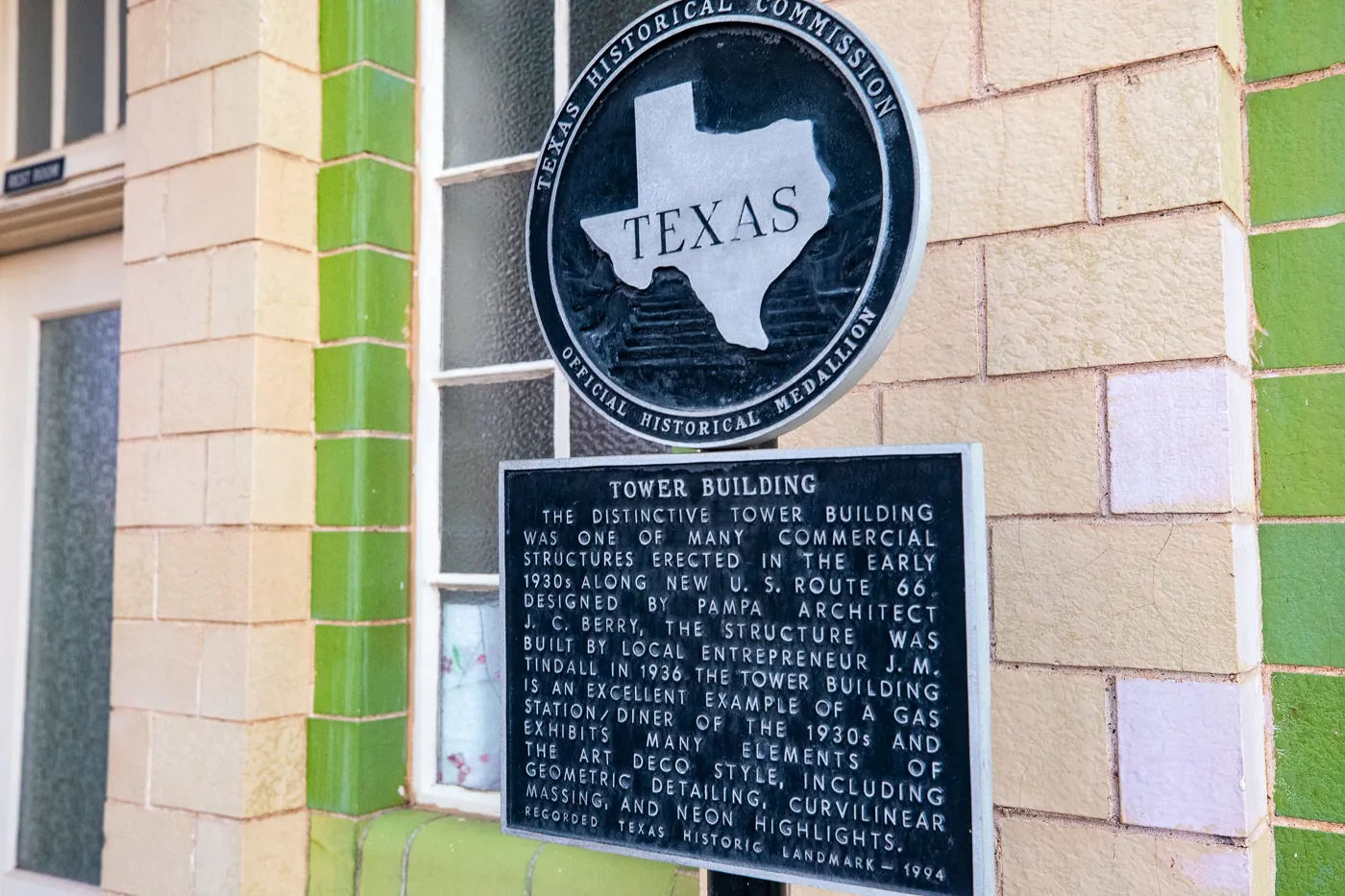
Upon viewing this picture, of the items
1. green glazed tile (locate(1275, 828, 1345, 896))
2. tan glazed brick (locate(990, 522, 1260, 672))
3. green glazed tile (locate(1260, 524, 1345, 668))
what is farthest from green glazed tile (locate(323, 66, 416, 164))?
green glazed tile (locate(1275, 828, 1345, 896))

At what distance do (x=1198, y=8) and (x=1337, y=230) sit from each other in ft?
1.55

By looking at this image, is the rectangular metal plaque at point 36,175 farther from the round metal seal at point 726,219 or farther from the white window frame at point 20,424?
the round metal seal at point 726,219

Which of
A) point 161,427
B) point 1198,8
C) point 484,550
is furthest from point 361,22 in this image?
point 1198,8

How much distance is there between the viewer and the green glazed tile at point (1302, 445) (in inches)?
74.1

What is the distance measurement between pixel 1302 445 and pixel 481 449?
78.6 inches

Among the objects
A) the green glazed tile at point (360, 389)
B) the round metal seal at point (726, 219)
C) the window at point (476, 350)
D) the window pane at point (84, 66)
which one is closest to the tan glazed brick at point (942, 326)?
the round metal seal at point (726, 219)

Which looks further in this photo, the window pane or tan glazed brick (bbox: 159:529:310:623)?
the window pane

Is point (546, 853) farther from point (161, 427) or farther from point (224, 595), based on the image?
point (161, 427)

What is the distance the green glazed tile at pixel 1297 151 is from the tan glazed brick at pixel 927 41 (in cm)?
54

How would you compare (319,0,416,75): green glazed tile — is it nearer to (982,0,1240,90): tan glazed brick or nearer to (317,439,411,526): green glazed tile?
(317,439,411,526): green glazed tile

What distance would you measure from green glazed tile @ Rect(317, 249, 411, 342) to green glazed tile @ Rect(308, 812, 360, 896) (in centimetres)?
132

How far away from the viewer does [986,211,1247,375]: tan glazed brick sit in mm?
1840

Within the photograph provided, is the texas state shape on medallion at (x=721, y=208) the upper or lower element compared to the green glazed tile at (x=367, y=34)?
lower

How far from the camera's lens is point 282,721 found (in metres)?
2.85
